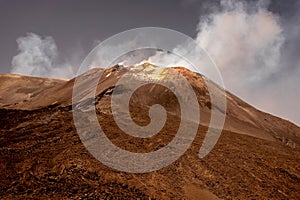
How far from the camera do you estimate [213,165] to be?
17.6 meters

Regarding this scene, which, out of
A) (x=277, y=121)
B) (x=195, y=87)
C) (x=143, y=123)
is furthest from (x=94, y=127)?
(x=277, y=121)

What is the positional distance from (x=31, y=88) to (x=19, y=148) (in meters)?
73.6

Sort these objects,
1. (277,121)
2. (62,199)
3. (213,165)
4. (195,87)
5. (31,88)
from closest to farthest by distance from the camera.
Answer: (62,199) → (213,165) → (195,87) → (277,121) → (31,88)

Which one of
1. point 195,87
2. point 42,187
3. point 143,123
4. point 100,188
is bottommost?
point 42,187

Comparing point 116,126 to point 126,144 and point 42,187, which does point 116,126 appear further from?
point 42,187

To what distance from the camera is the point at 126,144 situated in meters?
17.6

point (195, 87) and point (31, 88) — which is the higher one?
point (195, 87)

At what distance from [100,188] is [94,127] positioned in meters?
6.85

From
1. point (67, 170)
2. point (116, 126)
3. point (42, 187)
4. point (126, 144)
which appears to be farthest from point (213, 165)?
point (42, 187)

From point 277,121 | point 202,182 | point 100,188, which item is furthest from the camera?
point 277,121

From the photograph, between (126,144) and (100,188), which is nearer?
(100,188)

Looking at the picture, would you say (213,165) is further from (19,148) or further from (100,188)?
(19,148)

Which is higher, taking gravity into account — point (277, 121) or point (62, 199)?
point (277, 121)

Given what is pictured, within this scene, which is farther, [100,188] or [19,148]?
[19,148]
